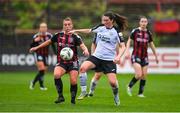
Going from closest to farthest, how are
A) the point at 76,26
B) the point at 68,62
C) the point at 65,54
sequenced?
the point at 65,54
the point at 68,62
the point at 76,26

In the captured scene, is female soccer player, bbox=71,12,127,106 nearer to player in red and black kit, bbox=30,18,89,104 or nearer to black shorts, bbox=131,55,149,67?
player in red and black kit, bbox=30,18,89,104

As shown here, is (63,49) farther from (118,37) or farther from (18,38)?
(18,38)

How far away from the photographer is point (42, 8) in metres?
38.7

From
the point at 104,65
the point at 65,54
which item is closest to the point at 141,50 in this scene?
the point at 104,65

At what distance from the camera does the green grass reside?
611 inches

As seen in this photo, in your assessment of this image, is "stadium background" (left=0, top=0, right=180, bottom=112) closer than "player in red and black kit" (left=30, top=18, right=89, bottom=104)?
No

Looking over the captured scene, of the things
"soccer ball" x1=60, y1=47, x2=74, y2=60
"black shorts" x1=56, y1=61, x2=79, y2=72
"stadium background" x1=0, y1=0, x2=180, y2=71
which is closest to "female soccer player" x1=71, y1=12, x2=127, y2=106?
"black shorts" x1=56, y1=61, x2=79, y2=72

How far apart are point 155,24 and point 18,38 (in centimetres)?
778

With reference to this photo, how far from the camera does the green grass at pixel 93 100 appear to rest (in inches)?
611

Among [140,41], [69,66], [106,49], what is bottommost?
[69,66]

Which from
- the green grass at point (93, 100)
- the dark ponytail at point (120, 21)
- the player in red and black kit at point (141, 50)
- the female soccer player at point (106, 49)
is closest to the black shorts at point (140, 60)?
the player in red and black kit at point (141, 50)

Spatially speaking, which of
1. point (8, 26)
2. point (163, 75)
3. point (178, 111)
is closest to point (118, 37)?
point (178, 111)

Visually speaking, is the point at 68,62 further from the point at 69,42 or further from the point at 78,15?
the point at 78,15

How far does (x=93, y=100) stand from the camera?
18062 mm
